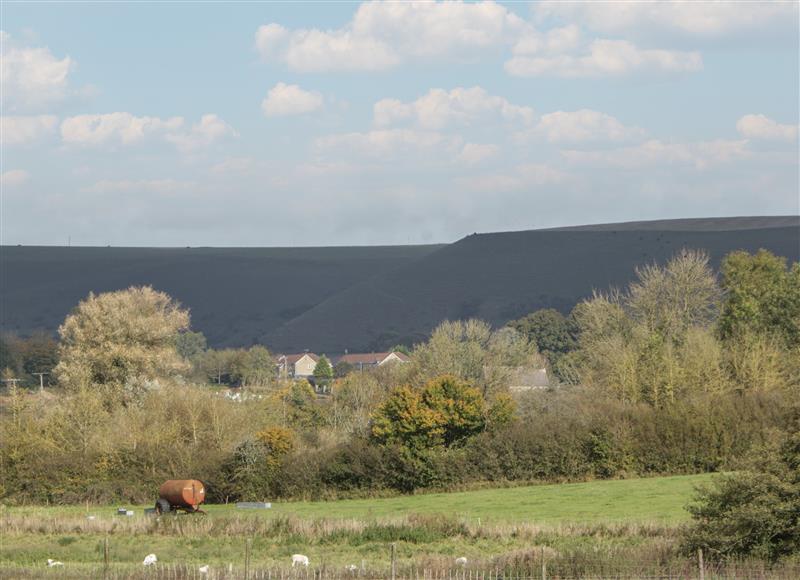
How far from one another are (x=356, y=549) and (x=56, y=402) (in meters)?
41.3

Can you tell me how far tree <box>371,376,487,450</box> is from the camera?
59.9 metres

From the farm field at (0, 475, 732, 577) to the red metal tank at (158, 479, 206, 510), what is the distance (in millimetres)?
1402

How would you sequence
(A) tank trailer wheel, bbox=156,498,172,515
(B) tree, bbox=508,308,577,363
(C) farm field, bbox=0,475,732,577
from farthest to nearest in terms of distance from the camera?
(B) tree, bbox=508,308,577,363 < (A) tank trailer wheel, bbox=156,498,172,515 < (C) farm field, bbox=0,475,732,577

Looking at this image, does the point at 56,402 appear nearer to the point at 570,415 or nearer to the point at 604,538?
the point at 570,415

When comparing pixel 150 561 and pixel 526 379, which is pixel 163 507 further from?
pixel 526 379

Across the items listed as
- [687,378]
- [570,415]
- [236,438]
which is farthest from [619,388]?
[236,438]

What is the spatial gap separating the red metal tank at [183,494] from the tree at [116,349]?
2394cm

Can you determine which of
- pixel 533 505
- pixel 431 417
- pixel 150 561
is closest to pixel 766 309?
pixel 431 417

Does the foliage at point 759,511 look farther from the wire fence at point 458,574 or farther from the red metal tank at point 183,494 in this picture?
the red metal tank at point 183,494

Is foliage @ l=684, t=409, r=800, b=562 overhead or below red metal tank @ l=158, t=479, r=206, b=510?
overhead

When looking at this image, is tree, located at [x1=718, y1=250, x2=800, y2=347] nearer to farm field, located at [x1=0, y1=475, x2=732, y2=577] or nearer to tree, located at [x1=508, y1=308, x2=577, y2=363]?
farm field, located at [x1=0, y1=475, x2=732, y2=577]

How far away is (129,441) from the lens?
63.4 metres

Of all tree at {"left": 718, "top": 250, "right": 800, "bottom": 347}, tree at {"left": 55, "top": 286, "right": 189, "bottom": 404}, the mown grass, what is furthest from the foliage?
tree at {"left": 55, "top": 286, "right": 189, "bottom": 404}

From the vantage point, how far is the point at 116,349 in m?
77.0
